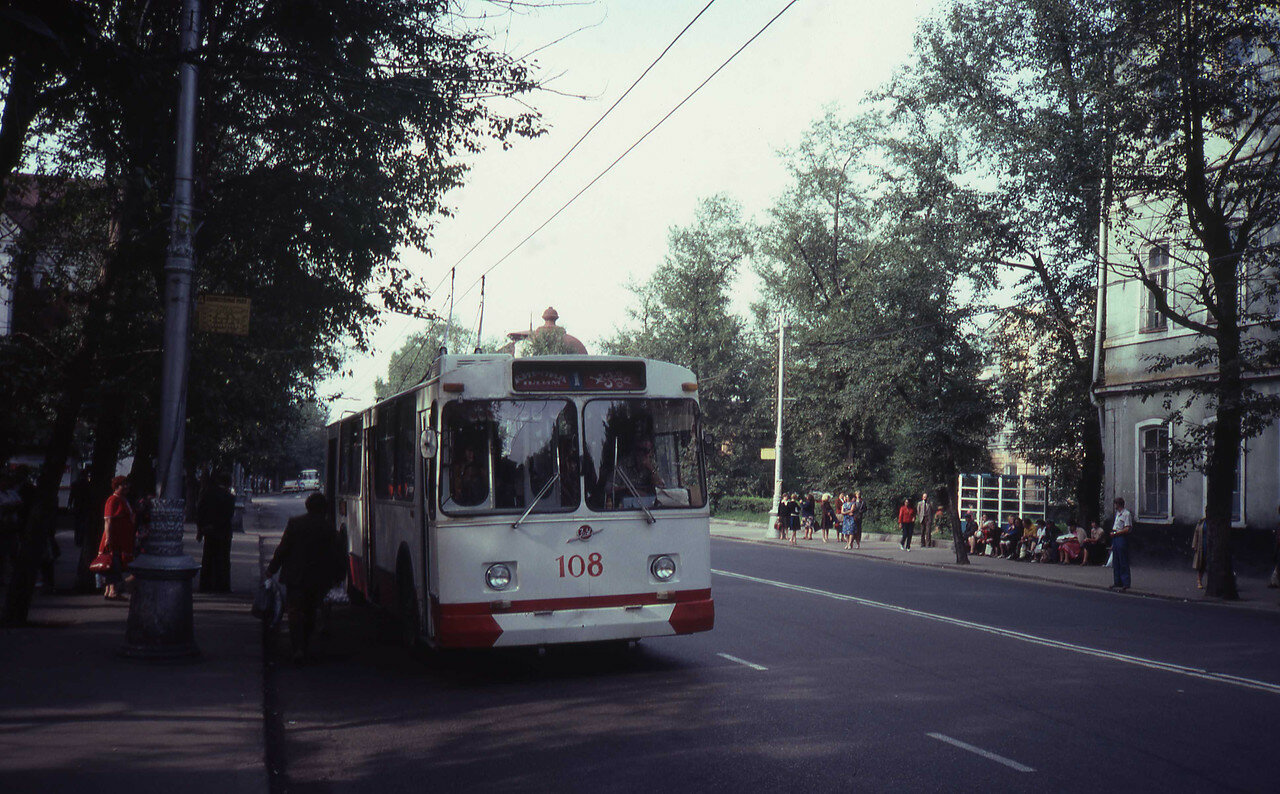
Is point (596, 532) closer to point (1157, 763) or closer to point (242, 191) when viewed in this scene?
point (1157, 763)

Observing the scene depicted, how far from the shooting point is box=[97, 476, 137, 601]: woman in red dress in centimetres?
1534

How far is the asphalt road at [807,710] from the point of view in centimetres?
686

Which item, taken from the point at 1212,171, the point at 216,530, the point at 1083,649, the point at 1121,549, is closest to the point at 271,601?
the point at 216,530

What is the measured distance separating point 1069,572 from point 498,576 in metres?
21.4

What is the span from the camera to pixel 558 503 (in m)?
10.5

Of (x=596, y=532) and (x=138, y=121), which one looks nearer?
(x=596, y=532)

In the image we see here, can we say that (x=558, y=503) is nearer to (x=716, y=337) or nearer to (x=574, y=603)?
(x=574, y=603)

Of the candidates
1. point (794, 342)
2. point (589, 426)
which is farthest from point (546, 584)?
point (794, 342)

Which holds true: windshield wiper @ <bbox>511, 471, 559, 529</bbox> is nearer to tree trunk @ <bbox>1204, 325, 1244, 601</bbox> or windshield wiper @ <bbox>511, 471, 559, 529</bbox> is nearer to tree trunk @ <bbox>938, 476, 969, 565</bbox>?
tree trunk @ <bbox>1204, 325, 1244, 601</bbox>

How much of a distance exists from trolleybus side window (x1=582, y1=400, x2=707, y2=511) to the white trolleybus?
0.04ft

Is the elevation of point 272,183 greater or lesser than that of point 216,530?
greater

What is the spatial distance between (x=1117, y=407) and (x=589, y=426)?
25038 millimetres

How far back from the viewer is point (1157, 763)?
7082 mm

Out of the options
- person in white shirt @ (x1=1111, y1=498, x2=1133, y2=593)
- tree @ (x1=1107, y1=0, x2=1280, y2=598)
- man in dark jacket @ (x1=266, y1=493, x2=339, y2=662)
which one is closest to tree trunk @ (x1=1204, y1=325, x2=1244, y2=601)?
tree @ (x1=1107, y1=0, x2=1280, y2=598)
